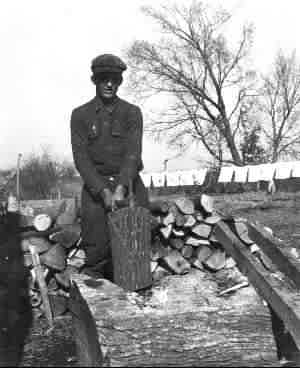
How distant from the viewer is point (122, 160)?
4680 mm

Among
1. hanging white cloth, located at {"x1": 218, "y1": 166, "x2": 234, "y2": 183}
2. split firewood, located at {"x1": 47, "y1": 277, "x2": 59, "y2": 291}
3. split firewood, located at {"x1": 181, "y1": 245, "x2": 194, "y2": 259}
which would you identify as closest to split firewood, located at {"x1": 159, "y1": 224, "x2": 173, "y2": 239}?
split firewood, located at {"x1": 181, "y1": 245, "x2": 194, "y2": 259}

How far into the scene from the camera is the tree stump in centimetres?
346

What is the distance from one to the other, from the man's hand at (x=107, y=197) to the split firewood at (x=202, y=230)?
54.4 inches

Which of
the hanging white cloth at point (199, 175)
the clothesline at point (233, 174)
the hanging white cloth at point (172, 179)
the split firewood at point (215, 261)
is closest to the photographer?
the split firewood at point (215, 261)

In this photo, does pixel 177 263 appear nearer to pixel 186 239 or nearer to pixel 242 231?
pixel 186 239

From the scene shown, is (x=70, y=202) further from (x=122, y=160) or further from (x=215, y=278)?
(x=215, y=278)

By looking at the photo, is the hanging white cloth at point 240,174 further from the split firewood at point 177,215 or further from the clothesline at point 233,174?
the split firewood at point 177,215

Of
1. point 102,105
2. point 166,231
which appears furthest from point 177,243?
point 102,105

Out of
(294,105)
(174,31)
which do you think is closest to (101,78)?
(174,31)

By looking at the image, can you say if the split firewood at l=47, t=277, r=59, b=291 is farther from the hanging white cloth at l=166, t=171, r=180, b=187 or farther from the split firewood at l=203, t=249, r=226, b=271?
the hanging white cloth at l=166, t=171, r=180, b=187

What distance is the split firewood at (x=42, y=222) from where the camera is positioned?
5.61 metres

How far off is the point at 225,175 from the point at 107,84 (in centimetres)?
1750

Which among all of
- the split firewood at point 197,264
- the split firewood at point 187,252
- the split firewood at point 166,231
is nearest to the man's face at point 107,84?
the split firewood at point 166,231

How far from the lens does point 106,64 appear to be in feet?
14.8
